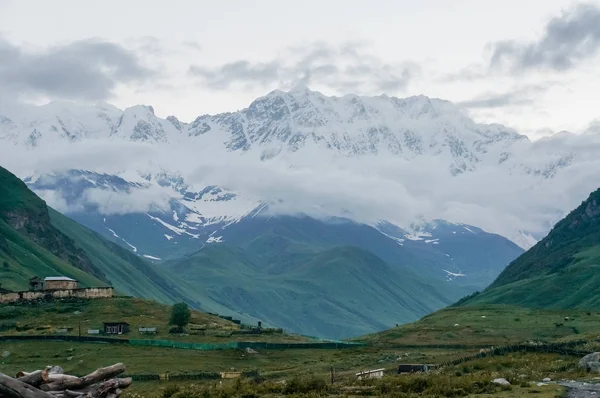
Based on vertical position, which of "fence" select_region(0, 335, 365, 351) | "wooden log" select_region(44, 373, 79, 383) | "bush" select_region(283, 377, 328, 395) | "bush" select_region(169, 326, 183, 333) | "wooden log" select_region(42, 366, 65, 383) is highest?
"bush" select_region(169, 326, 183, 333)

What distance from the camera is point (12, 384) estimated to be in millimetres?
49188

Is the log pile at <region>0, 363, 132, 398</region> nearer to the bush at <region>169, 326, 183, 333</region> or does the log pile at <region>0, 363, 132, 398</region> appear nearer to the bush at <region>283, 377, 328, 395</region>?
the bush at <region>283, 377, 328, 395</region>

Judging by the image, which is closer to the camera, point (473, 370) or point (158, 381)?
point (473, 370)

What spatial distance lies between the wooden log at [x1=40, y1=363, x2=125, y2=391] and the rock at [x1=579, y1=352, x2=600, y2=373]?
41809mm

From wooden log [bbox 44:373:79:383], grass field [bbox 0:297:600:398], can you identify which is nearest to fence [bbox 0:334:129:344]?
grass field [bbox 0:297:600:398]

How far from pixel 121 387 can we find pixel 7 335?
459ft

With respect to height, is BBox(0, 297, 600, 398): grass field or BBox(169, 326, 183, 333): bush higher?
BBox(169, 326, 183, 333): bush

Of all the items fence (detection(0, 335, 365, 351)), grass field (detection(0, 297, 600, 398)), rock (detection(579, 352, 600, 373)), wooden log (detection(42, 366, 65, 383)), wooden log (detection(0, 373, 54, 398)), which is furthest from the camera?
fence (detection(0, 335, 365, 351))

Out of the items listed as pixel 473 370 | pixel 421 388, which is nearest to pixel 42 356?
pixel 473 370

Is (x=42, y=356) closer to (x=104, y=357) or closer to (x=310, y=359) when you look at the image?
(x=104, y=357)

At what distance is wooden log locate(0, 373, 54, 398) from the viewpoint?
161 ft

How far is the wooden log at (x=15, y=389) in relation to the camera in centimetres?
4897

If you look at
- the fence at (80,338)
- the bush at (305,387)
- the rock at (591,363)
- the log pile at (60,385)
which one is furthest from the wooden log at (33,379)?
the fence at (80,338)

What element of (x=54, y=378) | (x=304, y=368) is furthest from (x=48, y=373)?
(x=304, y=368)
